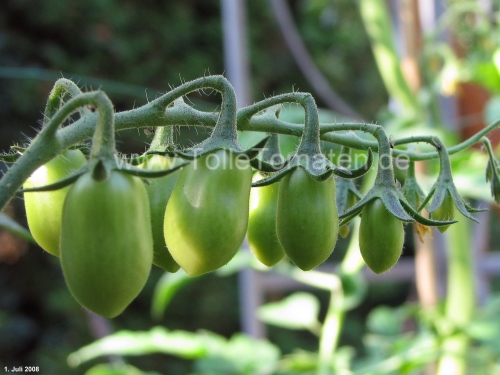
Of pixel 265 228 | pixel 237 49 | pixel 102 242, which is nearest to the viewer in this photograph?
pixel 102 242

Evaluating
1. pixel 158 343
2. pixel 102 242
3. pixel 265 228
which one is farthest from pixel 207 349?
pixel 102 242

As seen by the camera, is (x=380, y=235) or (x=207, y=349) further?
(x=207, y=349)

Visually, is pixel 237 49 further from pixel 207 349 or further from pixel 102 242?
pixel 102 242

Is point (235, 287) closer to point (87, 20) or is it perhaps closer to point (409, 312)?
point (87, 20)

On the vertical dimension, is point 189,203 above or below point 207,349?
above

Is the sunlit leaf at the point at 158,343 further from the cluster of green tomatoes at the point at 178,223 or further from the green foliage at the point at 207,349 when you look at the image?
the cluster of green tomatoes at the point at 178,223

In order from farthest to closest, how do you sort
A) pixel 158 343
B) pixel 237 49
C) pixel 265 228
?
pixel 237 49 < pixel 158 343 < pixel 265 228

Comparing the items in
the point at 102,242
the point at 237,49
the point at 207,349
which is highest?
the point at 237,49
